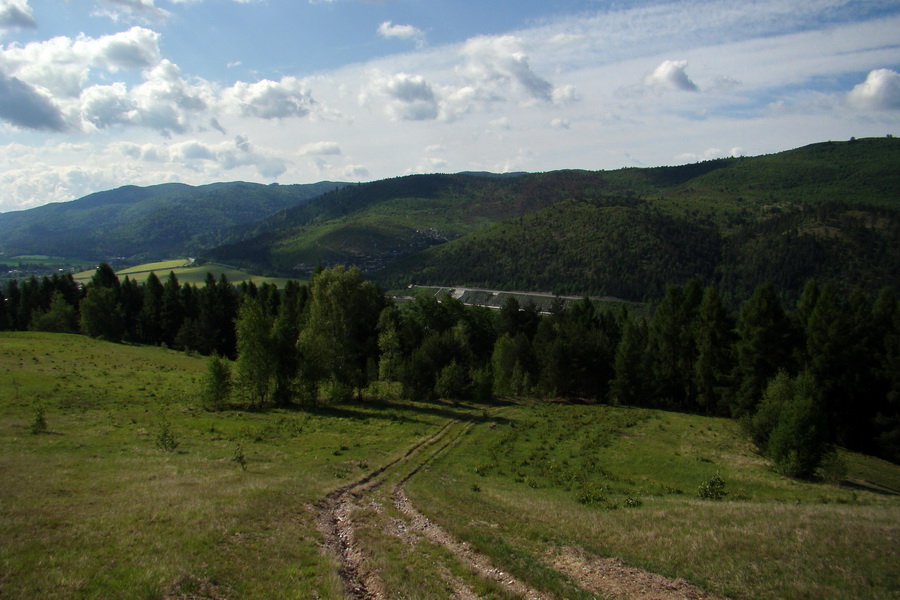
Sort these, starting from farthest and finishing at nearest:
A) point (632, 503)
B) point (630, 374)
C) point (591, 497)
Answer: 1. point (630, 374)
2. point (591, 497)
3. point (632, 503)

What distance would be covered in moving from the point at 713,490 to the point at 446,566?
18513 millimetres

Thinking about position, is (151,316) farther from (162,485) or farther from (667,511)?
(667,511)

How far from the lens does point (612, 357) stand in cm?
6762

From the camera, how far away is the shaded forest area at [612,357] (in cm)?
4400

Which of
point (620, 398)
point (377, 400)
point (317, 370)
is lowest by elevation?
point (620, 398)

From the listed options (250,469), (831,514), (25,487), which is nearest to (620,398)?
(831,514)

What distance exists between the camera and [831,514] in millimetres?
18188

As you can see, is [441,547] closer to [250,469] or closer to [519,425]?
[250,469]

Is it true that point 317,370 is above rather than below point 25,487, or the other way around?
below

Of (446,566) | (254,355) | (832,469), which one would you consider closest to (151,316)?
(254,355)

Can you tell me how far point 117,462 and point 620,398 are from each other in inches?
2075

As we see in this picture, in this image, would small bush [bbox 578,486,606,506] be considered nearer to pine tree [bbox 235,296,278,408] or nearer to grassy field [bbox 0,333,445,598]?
grassy field [bbox 0,333,445,598]

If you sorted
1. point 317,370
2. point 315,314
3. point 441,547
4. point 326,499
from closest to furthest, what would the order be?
1. point 441,547
2. point 326,499
3. point 317,370
4. point 315,314

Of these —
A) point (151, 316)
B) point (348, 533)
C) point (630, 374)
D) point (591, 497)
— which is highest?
point (348, 533)
